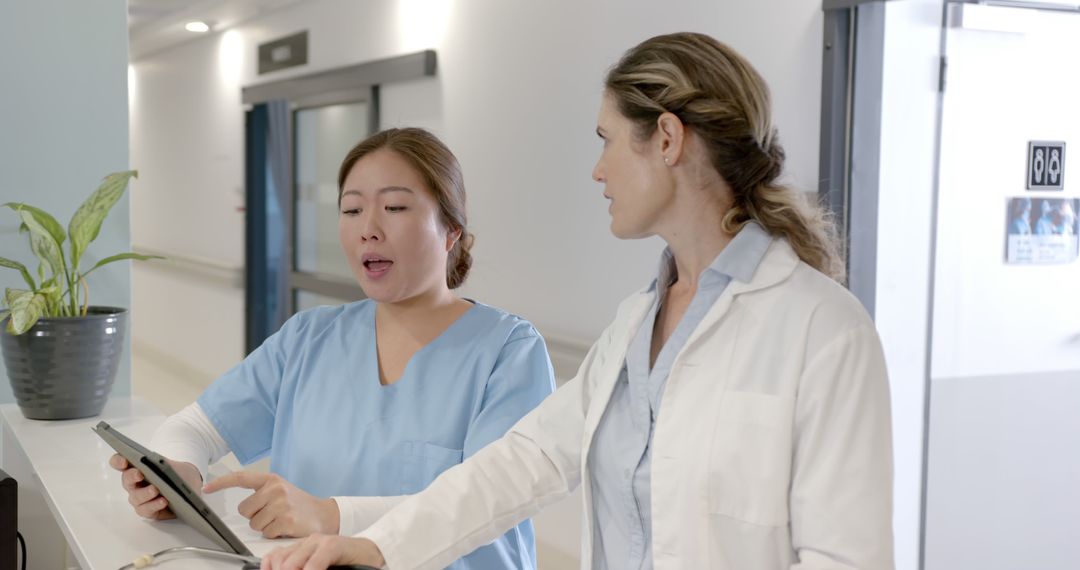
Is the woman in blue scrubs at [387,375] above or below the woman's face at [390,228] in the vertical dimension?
below

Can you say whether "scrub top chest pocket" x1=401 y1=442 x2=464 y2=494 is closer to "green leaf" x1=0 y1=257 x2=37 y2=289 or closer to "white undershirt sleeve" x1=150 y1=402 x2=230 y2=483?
"white undershirt sleeve" x1=150 y1=402 x2=230 y2=483

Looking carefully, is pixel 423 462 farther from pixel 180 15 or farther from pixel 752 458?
pixel 180 15

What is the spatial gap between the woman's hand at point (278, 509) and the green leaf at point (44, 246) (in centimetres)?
129

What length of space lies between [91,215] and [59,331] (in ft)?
1.04

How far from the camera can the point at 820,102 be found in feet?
10.6

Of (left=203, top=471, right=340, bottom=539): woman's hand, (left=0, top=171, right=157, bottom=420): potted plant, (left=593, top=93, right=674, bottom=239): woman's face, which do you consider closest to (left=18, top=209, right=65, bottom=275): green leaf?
(left=0, top=171, right=157, bottom=420): potted plant

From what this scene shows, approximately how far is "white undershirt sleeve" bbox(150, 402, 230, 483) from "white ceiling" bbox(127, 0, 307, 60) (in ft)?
16.5

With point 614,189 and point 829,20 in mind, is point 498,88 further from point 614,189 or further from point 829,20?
point 614,189

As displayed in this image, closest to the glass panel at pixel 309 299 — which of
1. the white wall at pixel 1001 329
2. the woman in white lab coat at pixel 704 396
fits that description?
the white wall at pixel 1001 329

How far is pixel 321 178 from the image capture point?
21.9 ft

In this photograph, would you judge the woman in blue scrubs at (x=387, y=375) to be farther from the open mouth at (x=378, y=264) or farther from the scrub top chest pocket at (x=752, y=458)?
the scrub top chest pocket at (x=752, y=458)

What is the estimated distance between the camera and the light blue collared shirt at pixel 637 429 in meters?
1.42

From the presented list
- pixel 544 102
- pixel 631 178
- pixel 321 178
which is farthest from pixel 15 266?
pixel 321 178

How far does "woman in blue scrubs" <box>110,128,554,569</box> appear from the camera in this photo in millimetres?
1844
